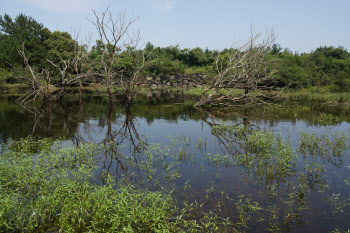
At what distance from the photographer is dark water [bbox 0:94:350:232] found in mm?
6215

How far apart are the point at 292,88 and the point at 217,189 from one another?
38778mm

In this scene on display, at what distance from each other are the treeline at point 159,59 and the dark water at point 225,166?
17.8m

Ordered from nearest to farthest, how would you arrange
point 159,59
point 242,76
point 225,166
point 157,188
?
point 157,188, point 225,166, point 242,76, point 159,59

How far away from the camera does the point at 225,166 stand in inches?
365

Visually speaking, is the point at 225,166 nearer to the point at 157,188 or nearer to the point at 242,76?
the point at 157,188

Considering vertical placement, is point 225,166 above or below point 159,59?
below

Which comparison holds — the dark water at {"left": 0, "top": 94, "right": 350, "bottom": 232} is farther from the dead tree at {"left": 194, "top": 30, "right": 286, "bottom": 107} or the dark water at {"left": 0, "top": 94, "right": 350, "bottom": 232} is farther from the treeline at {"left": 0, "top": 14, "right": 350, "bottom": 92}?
the treeline at {"left": 0, "top": 14, "right": 350, "bottom": 92}

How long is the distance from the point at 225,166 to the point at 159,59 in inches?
1925

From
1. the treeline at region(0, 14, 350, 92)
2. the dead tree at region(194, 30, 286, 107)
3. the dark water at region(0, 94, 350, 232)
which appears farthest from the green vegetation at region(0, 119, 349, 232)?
the treeline at region(0, 14, 350, 92)

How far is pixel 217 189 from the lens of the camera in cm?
737

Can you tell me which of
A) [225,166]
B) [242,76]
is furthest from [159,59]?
[225,166]

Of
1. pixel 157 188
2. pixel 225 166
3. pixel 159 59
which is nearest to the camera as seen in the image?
pixel 157 188

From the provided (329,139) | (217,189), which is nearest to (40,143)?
(217,189)

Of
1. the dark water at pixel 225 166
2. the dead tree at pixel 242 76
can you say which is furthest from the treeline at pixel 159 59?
the dark water at pixel 225 166
